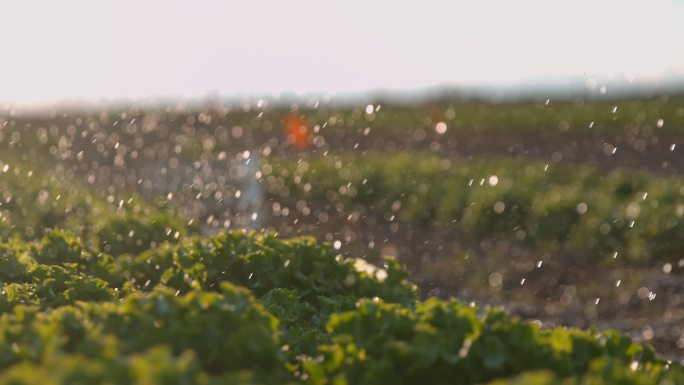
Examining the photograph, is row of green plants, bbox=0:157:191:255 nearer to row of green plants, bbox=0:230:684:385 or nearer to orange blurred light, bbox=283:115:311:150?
row of green plants, bbox=0:230:684:385

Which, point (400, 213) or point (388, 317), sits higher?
point (388, 317)

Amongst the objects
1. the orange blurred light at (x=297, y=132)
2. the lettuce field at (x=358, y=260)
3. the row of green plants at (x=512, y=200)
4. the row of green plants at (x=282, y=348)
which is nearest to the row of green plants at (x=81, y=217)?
the lettuce field at (x=358, y=260)

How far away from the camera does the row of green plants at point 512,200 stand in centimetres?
1081

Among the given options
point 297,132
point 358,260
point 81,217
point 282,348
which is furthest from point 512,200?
point 297,132

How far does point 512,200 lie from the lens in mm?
12617

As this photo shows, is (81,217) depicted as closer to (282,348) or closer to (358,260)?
(358,260)

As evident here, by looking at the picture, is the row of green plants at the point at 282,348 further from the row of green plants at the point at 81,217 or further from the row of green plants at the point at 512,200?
the row of green plants at the point at 512,200

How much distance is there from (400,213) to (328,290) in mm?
8545

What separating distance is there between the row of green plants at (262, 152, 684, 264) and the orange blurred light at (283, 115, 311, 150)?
10.0m

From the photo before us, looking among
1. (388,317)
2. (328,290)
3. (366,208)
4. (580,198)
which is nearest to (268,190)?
(366,208)

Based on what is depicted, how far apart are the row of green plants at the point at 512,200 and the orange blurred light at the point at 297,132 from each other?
394 inches

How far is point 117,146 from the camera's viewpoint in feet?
101

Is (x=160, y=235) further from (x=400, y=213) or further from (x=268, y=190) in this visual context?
(x=268, y=190)

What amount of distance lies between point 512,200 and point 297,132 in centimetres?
1874
